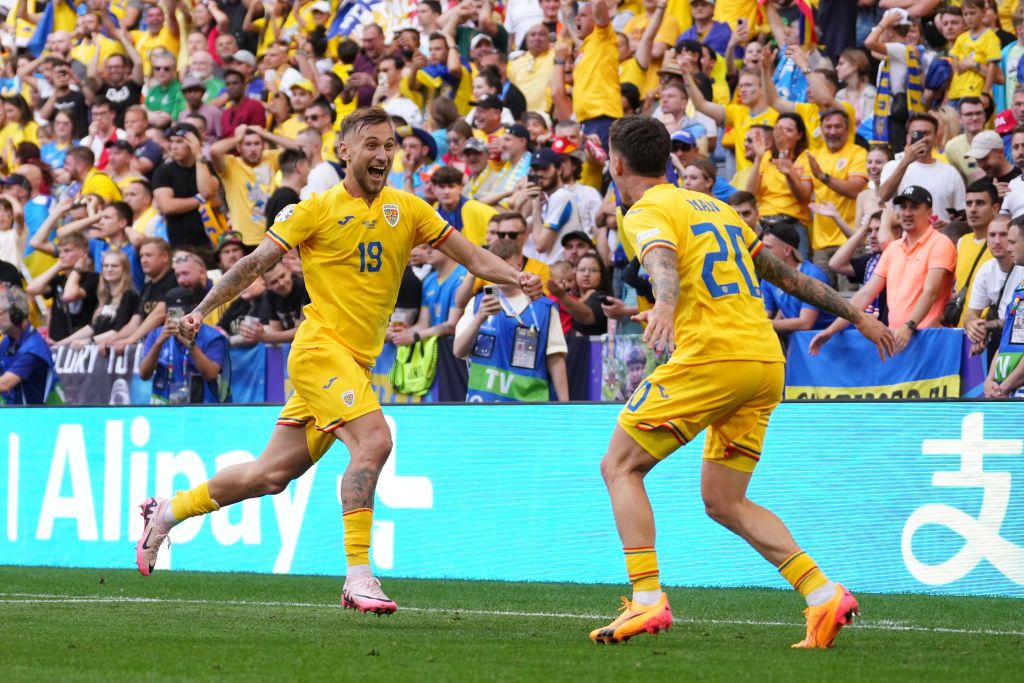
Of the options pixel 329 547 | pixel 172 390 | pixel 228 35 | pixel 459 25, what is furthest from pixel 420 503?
pixel 228 35

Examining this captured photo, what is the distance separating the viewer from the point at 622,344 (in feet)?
41.3

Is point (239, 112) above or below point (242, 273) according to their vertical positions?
above

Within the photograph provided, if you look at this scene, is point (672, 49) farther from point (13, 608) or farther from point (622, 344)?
point (13, 608)

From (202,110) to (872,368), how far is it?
11.1 metres

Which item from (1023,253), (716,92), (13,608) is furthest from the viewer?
(716,92)

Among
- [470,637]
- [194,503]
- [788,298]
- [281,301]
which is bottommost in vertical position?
[470,637]

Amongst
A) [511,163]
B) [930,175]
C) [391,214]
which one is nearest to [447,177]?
[511,163]

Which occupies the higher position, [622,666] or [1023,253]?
[1023,253]

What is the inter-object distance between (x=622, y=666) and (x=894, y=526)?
439cm

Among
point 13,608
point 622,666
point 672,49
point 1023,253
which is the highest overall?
point 672,49

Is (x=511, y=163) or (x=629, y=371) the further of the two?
(x=511, y=163)

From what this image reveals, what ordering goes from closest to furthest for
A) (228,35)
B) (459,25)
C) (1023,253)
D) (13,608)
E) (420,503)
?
1. (13,608)
2. (1023,253)
3. (420,503)
4. (459,25)
5. (228,35)

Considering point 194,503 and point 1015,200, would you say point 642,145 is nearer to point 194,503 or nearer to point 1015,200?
point 194,503

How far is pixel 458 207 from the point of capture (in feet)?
48.7
